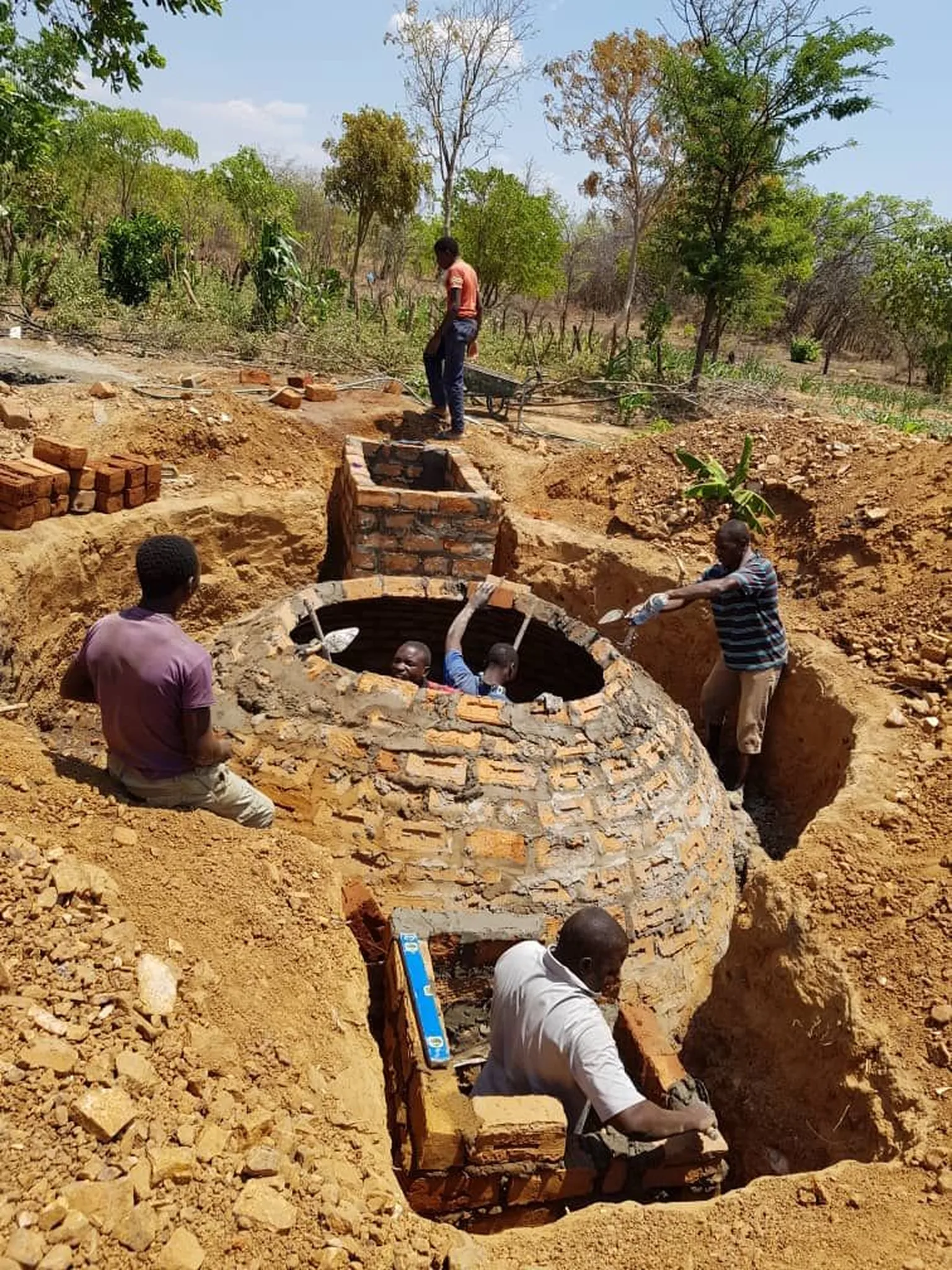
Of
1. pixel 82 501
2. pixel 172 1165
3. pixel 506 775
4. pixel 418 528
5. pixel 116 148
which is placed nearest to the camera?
pixel 172 1165

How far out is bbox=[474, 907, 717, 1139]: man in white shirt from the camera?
2424 mm

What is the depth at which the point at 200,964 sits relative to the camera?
2.34 meters

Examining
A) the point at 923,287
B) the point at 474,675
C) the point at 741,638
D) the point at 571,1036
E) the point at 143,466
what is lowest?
the point at 571,1036

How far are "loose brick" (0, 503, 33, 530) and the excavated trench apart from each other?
11 cm

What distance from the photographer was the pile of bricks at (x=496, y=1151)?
95.1 inches

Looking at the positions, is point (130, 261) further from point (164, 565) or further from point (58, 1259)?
point (58, 1259)

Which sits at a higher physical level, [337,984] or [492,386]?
[492,386]

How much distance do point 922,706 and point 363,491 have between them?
3.96 m

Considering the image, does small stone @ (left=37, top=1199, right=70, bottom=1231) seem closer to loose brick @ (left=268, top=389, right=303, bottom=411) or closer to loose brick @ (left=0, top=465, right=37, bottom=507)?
loose brick @ (left=0, top=465, right=37, bottom=507)

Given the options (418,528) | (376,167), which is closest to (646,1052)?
(418,528)

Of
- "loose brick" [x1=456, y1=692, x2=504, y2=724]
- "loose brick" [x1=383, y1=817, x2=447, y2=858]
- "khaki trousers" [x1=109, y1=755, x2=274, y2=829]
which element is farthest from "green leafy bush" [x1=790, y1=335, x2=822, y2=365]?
"khaki trousers" [x1=109, y1=755, x2=274, y2=829]

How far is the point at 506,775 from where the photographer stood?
3428mm

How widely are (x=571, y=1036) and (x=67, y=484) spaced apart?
4827 millimetres

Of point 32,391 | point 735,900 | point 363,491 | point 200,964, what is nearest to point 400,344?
point 32,391
